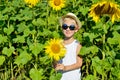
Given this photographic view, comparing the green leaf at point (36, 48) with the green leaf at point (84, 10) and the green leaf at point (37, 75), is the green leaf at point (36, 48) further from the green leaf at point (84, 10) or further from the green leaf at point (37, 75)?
the green leaf at point (84, 10)

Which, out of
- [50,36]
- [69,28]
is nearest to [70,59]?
[69,28]

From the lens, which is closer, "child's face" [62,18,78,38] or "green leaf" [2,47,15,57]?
"child's face" [62,18,78,38]

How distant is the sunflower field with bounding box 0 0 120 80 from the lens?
3.84 m

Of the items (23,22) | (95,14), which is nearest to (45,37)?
(23,22)

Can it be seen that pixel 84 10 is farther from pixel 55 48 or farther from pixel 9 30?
pixel 55 48

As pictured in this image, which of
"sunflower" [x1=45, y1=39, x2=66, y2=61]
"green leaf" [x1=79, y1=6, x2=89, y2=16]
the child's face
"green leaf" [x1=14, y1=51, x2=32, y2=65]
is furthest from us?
"green leaf" [x1=79, y1=6, x2=89, y2=16]

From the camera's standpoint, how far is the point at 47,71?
Result: 167 inches

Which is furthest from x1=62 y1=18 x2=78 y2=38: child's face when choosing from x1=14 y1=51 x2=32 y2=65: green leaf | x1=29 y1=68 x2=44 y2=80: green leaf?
x1=14 y1=51 x2=32 y2=65: green leaf

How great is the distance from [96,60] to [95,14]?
19.0 inches

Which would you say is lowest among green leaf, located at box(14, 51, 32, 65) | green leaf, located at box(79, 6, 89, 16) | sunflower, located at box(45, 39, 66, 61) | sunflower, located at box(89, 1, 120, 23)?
green leaf, located at box(14, 51, 32, 65)

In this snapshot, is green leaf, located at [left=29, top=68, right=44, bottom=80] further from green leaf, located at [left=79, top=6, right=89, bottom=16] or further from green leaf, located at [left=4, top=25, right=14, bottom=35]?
green leaf, located at [left=79, top=6, right=89, bottom=16]

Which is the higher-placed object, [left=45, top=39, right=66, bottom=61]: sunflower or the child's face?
the child's face

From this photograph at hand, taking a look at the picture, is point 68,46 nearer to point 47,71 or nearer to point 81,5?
point 47,71

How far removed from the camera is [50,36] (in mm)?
4406
